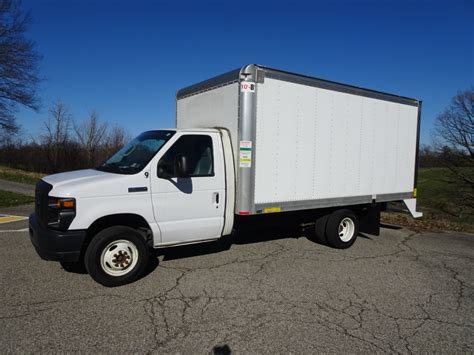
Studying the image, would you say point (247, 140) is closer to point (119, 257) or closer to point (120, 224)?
point (120, 224)

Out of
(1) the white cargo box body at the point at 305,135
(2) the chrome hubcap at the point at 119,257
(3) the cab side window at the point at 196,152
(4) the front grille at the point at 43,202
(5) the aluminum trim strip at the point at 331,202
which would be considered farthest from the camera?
(5) the aluminum trim strip at the point at 331,202

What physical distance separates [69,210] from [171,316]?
1.91 meters

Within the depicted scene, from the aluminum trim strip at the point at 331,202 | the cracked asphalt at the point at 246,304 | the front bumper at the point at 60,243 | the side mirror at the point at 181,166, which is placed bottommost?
the cracked asphalt at the point at 246,304

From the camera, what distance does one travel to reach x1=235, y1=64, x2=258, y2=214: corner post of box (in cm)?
561

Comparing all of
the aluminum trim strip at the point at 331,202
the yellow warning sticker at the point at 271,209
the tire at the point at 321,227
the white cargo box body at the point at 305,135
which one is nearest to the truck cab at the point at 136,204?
the white cargo box body at the point at 305,135

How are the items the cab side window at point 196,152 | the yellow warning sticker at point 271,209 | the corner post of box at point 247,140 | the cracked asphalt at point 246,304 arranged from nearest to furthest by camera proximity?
the cracked asphalt at point 246,304 → the cab side window at point 196,152 → the corner post of box at point 247,140 → the yellow warning sticker at point 271,209

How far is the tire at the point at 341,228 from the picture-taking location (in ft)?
23.7

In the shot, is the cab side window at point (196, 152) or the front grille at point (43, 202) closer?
the front grille at point (43, 202)

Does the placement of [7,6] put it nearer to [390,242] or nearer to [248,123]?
[248,123]

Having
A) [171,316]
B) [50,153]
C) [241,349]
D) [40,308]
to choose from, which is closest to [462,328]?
[241,349]

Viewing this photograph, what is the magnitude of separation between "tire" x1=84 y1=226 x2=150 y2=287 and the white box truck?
0.5 inches

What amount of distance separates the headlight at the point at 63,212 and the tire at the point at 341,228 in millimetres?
4732

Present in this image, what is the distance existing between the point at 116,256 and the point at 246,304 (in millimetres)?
1912

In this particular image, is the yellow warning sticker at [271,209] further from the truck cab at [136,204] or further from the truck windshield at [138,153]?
the truck windshield at [138,153]
